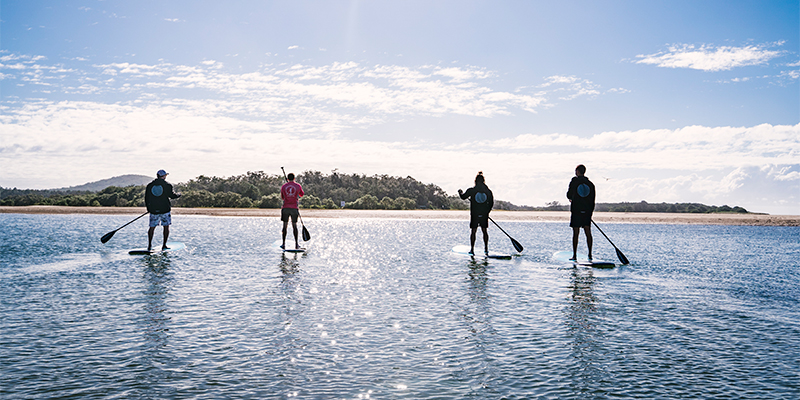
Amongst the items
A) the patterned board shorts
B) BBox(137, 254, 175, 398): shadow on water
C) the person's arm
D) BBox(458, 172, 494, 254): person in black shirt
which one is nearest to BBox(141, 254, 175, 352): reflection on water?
BBox(137, 254, 175, 398): shadow on water

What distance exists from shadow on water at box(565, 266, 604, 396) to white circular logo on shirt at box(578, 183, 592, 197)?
388 cm

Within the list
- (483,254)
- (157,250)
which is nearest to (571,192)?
(483,254)

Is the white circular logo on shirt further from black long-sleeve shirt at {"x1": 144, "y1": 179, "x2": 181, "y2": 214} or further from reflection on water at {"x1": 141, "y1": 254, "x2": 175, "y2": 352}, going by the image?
black long-sleeve shirt at {"x1": 144, "y1": 179, "x2": 181, "y2": 214}

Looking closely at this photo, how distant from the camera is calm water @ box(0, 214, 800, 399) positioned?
5.45 metres

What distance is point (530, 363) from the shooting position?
619cm

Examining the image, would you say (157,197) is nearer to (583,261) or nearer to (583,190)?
(583,190)

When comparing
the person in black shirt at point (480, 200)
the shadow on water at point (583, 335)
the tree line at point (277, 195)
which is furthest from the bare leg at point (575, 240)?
the tree line at point (277, 195)

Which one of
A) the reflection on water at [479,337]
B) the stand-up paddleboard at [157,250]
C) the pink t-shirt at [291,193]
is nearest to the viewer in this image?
the reflection on water at [479,337]

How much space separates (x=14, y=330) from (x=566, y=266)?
44.4 ft

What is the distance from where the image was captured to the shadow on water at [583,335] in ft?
18.6

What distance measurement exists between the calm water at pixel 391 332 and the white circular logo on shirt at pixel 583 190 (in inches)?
102

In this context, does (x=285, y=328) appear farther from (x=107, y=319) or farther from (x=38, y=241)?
(x=38, y=241)

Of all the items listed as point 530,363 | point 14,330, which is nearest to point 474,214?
point 530,363

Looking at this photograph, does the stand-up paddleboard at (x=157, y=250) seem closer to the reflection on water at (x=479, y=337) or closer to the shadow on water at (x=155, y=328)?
the shadow on water at (x=155, y=328)
